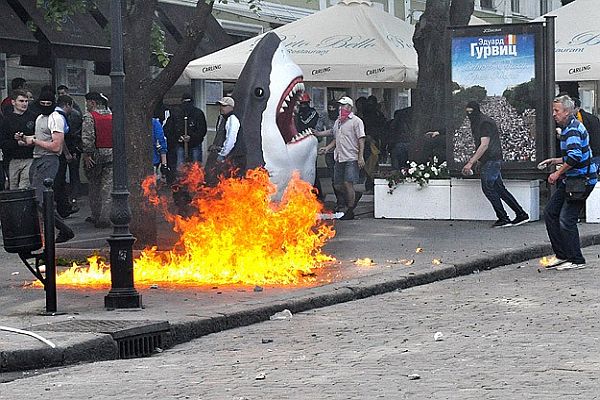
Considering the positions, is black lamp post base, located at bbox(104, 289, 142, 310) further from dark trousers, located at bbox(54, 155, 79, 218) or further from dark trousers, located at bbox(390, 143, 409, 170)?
dark trousers, located at bbox(390, 143, 409, 170)

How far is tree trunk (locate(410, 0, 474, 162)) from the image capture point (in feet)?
69.4

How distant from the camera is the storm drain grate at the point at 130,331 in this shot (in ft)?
31.7

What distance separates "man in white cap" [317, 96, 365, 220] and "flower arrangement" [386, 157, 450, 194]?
1.77 ft

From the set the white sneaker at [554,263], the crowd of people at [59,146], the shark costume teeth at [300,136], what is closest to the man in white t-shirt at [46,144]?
the crowd of people at [59,146]

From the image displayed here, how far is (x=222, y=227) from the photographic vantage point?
43.1ft

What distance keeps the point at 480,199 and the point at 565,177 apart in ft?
17.5

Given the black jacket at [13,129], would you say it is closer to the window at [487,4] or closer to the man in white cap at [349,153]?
the man in white cap at [349,153]

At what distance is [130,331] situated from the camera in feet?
31.8

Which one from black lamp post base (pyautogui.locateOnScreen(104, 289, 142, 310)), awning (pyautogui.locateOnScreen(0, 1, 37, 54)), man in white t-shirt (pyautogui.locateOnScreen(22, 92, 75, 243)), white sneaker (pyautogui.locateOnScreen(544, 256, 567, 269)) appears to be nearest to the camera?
black lamp post base (pyautogui.locateOnScreen(104, 289, 142, 310))

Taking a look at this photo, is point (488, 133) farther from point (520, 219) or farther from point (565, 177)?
point (565, 177)

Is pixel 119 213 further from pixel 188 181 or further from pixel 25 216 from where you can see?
pixel 188 181

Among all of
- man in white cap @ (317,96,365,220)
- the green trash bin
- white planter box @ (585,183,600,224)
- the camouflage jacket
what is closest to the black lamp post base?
the green trash bin

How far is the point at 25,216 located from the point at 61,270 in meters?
2.94

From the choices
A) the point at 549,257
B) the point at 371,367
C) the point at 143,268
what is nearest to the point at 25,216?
the point at 143,268
